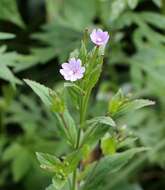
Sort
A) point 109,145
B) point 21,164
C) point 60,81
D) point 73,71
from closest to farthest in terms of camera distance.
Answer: point 73,71
point 109,145
point 21,164
point 60,81

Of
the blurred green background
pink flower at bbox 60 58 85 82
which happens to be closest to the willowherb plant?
pink flower at bbox 60 58 85 82

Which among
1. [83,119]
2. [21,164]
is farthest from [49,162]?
[21,164]

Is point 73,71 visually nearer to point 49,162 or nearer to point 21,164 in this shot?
point 49,162

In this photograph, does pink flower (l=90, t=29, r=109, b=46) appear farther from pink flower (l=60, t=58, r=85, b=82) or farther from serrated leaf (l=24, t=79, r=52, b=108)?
serrated leaf (l=24, t=79, r=52, b=108)

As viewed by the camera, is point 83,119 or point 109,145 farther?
point 109,145

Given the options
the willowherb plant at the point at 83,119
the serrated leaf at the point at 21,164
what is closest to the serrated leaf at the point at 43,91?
the willowherb plant at the point at 83,119

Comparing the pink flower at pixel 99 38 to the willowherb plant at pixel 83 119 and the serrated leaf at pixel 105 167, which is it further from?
the serrated leaf at pixel 105 167
